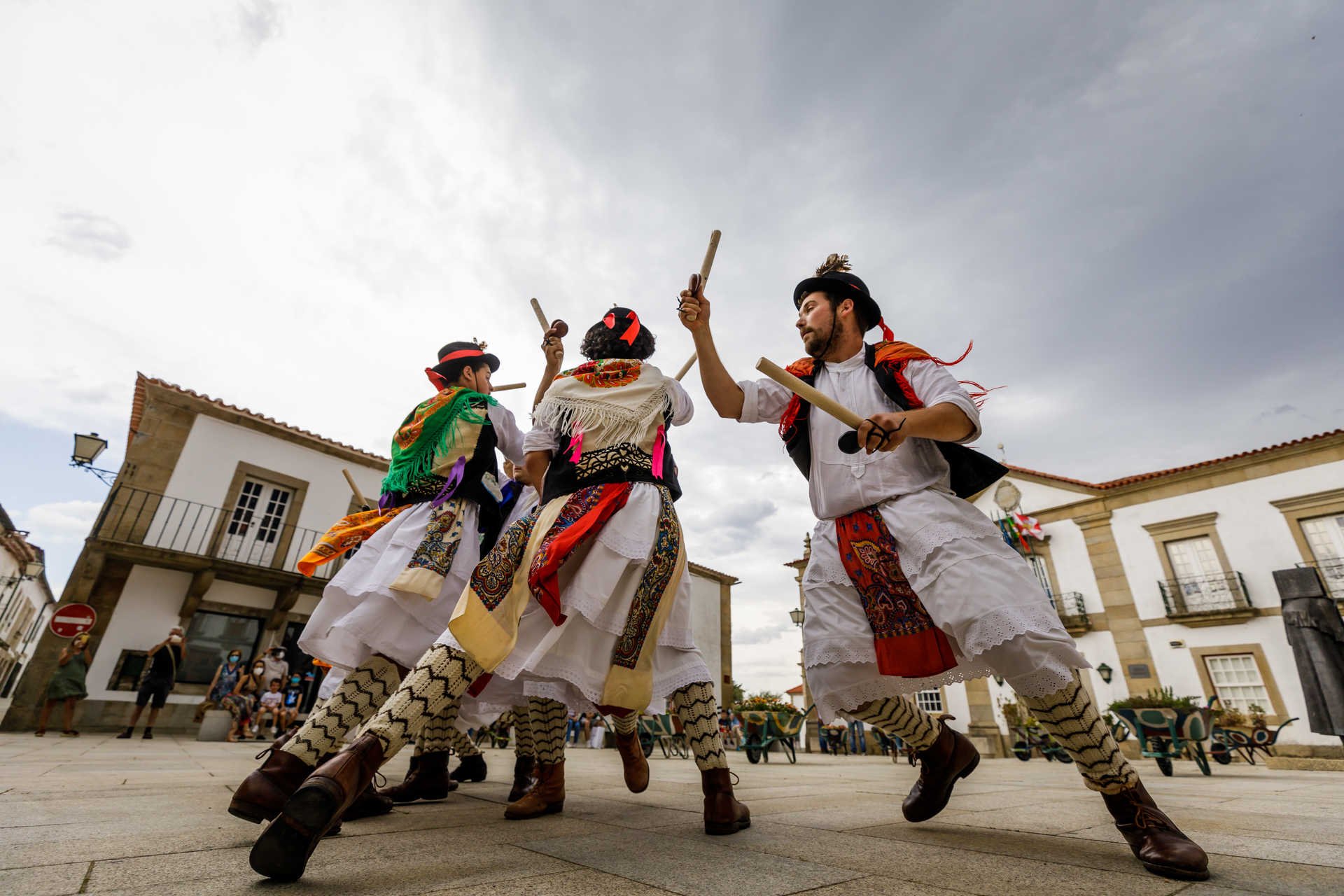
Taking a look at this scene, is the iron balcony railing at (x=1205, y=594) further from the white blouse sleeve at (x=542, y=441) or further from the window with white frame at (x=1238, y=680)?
the white blouse sleeve at (x=542, y=441)

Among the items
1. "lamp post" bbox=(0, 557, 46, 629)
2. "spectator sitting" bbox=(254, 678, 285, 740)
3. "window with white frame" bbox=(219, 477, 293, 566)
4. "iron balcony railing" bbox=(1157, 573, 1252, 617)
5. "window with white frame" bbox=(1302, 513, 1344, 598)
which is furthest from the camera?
"lamp post" bbox=(0, 557, 46, 629)

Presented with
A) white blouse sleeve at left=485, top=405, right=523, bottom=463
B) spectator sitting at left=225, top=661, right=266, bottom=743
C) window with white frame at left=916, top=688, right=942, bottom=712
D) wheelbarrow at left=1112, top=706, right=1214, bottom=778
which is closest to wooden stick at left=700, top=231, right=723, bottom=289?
white blouse sleeve at left=485, top=405, right=523, bottom=463

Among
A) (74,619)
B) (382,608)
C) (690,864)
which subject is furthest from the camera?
(74,619)

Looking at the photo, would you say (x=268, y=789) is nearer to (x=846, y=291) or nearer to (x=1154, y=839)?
(x=1154, y=839)

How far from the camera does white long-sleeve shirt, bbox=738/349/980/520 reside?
207 centimetres

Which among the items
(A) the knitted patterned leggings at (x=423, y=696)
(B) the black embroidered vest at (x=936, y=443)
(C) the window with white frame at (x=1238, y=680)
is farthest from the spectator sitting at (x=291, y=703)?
(C) the window with white frame at (x=1238, y=680)

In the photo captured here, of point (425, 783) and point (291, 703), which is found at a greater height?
point (291, 703)

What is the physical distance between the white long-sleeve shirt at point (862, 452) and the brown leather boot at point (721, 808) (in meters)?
0.97

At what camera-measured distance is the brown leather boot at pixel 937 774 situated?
2029mm

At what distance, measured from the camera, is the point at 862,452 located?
7.09ft

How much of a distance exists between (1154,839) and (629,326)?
2.40 metres

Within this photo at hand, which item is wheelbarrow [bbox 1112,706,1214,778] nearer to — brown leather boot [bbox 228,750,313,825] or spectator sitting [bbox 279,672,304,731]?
brown leather boot [bbox 228,750,313,825]

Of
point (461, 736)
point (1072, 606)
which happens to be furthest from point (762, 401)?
point (1072, 606)

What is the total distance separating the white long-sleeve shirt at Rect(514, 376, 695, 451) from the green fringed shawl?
0.38 metres
